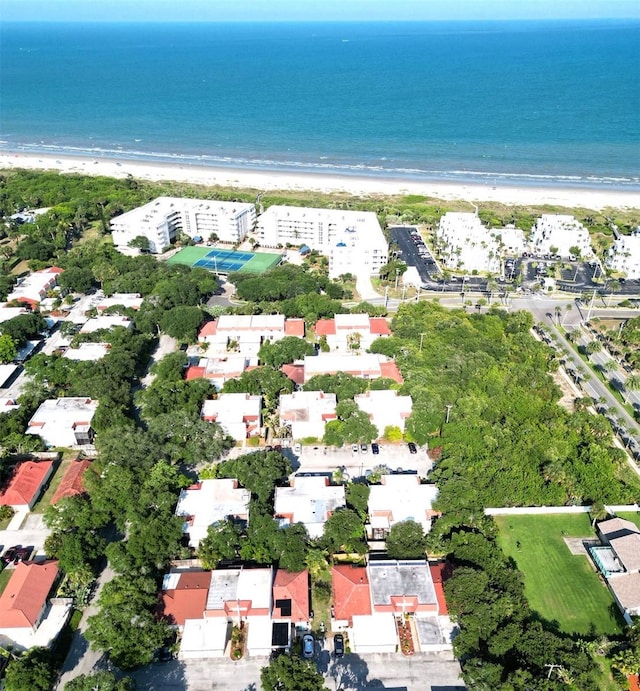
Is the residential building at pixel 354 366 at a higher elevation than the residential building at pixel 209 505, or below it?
higher

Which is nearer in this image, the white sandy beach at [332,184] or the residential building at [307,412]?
the residential building at [307,412]

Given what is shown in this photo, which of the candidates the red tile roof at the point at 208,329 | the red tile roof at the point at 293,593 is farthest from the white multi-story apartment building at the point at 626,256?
the red tile roof at the point at 293,593

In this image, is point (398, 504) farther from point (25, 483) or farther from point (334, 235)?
point (334, 235)

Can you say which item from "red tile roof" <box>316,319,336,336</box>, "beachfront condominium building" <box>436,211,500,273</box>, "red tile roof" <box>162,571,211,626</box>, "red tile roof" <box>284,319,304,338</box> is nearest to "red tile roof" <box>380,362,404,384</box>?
"red tile roof" <box>316,319,336,336</box>

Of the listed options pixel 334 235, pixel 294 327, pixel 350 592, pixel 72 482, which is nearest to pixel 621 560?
pixel 350 592

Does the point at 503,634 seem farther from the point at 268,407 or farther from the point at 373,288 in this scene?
the point at 373,288

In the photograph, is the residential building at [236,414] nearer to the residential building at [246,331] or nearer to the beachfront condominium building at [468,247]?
the residential building at [246,331]

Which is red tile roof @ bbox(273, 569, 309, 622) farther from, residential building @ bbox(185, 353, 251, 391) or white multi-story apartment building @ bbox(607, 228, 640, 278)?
white multi-story apartment building @ bbox(607, 228, 640, 278)
